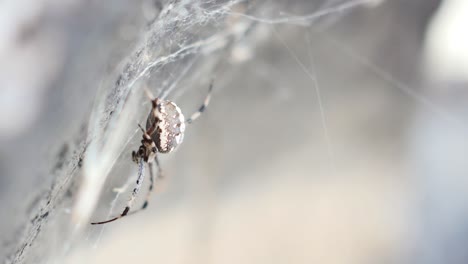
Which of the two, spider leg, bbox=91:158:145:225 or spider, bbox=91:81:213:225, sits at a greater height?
spider, bbox=91:81:213:225

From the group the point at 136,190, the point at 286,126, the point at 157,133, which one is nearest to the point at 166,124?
the point at 157,133

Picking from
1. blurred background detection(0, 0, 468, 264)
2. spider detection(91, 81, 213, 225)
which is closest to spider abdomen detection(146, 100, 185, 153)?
spider detection(91, 81, 213, 225)

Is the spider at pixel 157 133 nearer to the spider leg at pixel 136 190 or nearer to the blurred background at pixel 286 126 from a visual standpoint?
the spider leg at pixel 136 190

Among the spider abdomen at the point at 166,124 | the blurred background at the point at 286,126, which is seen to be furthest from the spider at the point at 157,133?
the blurred background at the point at 286,126

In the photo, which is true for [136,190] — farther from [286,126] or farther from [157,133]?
[286,126]

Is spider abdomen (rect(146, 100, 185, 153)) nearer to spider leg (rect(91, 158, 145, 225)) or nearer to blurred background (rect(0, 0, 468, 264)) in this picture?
spider leg (rect(91, 158, 145, 225))

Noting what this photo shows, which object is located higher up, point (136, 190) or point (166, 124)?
point (166, 124)
